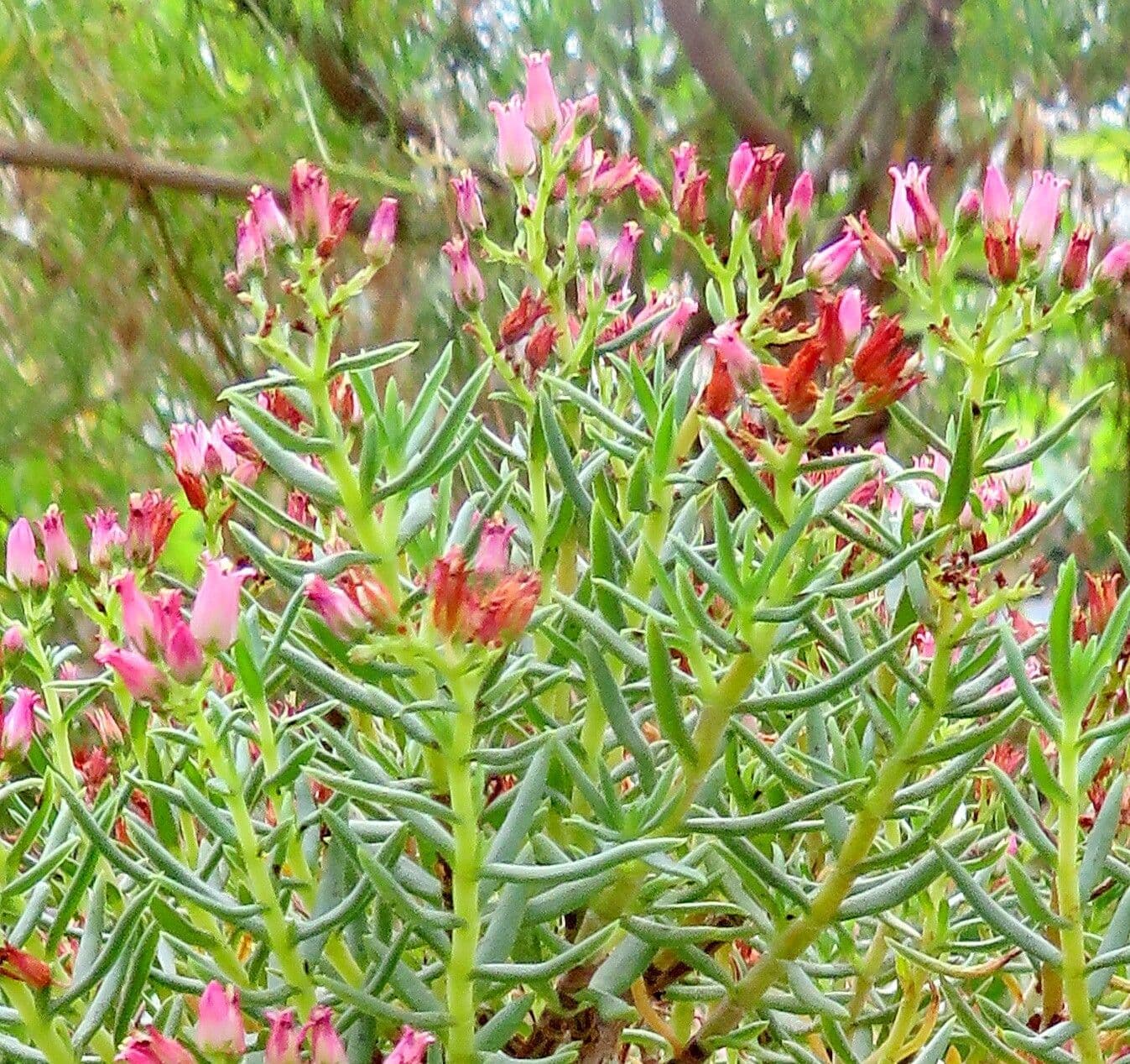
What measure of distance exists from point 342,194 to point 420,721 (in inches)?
6.3

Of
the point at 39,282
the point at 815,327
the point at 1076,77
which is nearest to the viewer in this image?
the point at 815,327

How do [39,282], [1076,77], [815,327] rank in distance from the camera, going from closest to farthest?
[815,327] < [1076,77] < [39,282]

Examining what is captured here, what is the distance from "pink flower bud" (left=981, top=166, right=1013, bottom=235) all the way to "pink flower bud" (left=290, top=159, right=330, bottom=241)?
0.59ft

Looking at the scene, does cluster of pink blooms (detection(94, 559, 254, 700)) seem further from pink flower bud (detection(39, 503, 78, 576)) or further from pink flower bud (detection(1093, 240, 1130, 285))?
pink flower bud (detection(1093, 240, 1130, 285))

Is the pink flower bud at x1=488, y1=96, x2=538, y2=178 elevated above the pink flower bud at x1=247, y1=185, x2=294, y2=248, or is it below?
below

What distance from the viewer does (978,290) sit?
3.12 ft

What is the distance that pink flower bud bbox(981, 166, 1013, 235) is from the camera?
1.08 feet

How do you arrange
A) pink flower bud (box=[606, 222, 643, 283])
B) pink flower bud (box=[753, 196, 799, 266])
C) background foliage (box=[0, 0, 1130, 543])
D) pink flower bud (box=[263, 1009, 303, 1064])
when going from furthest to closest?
background foliage (box=[0, 0, 1130, 543]), pink flower bud (box=[606, 222, 643, 283]), pink flower bud (box=[753, 196, 799, 266]), pink flower bud (box=[263, 1009, 303, 1064])

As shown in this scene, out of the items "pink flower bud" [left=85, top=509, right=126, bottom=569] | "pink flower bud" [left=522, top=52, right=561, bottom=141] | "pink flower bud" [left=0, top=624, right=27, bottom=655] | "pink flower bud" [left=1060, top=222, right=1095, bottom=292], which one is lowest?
"pink flower bud" [left=1060, top=222, right=1095, bottom=292]

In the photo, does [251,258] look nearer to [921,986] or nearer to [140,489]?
[921,986]

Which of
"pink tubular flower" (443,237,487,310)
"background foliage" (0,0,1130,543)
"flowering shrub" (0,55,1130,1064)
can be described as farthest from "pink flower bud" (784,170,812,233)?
"background foliage" (0,0,1130,543)

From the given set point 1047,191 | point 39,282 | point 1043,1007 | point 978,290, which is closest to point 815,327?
point 1047,191

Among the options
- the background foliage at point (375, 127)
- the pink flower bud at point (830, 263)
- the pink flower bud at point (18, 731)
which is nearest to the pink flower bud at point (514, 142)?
the pink flower bud at point (830, 263)

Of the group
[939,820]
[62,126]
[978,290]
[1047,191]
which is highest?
[62,126]
